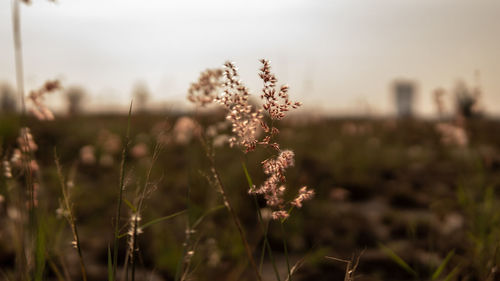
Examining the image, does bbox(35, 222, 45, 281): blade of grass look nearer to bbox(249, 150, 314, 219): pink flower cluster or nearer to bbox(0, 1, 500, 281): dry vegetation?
bbox(0, 1, 500, 281): dry vegetation

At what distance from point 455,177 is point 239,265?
5.00 meters

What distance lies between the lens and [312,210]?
421 centimetres

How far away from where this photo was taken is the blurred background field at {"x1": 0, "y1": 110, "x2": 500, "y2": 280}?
271 centimetres

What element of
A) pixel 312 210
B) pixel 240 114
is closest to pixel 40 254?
pixel 240 114

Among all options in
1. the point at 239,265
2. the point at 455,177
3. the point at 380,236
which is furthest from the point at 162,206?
the point at 455,177

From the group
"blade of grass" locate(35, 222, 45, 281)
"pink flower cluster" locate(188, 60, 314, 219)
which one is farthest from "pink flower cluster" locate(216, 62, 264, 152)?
"blade of grass" locate(35, 222, 45, 281)

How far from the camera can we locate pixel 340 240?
357 cm

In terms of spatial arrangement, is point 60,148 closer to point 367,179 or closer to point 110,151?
point 110,151

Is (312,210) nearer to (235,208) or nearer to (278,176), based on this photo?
(235,208)

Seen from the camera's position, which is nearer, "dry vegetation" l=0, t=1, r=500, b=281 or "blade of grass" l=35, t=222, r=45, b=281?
"dry vegetation" l=0, t=1, r=500, b=281

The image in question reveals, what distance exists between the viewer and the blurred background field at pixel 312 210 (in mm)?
2715

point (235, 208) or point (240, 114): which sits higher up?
point (240, 114)

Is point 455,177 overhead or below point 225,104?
below

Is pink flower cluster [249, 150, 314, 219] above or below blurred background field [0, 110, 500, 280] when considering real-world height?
above
